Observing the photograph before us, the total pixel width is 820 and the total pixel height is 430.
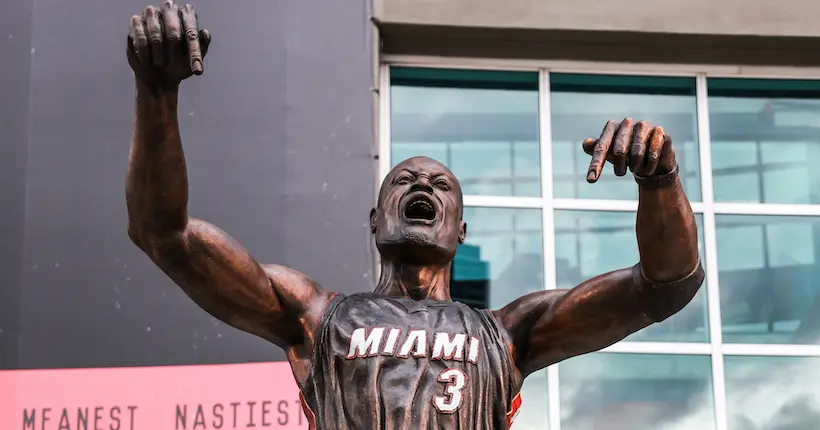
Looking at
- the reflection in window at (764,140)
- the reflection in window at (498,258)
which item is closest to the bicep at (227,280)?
the reflection in window at (498,258)

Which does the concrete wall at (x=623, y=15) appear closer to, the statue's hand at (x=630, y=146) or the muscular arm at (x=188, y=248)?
the muscular arm at (x=188, y=248)

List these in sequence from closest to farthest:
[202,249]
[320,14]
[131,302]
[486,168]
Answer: [202,249] < [131,302] < [320,14] < [486,168]

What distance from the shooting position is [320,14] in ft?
25.2

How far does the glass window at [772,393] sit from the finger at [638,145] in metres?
4.44

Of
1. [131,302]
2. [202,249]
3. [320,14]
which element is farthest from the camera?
[320,14]

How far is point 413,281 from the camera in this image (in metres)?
4.49

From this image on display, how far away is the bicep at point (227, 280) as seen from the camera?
407cm

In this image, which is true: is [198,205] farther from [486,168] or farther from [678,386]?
[678,386]

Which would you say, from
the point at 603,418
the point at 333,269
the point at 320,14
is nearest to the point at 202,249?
the point at 333,269

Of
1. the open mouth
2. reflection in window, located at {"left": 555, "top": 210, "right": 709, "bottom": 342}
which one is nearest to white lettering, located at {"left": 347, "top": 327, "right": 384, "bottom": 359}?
the open mouth

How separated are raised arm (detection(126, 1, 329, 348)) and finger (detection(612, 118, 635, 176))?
43.2 inches

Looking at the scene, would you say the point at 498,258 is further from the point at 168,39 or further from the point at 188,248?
the point at 168,39

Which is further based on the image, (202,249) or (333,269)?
(333,269)

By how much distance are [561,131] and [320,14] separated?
1643 mm
